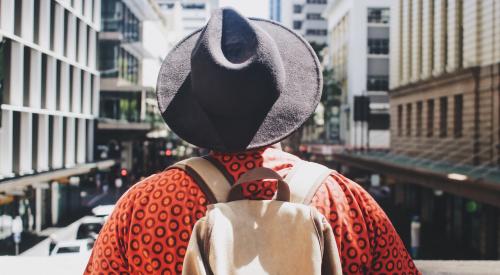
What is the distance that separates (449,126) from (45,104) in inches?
685

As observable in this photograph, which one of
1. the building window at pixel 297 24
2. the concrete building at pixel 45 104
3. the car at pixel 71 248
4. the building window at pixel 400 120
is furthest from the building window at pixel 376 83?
the building window at pixel 297 24

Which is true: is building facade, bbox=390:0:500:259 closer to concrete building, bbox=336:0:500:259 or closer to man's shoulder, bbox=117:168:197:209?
Answer: concrete building, bbox=336:0:500:259

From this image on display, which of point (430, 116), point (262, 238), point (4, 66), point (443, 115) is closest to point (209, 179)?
point (262, 238)

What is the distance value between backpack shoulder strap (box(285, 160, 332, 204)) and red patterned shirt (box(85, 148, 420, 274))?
0.04 m

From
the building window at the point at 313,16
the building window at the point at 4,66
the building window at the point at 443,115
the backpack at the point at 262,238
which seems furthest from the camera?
the building window at the point at 313,16

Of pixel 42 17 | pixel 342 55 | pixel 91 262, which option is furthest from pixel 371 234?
pixel 342 55

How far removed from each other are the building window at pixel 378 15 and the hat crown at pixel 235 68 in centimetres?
5330

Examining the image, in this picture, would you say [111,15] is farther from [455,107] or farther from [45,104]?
[455,107]

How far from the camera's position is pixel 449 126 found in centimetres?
2639

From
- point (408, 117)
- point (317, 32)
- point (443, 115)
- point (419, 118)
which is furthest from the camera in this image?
point (317, 32)

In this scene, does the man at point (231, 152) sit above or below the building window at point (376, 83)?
below

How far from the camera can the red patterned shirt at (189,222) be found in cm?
161

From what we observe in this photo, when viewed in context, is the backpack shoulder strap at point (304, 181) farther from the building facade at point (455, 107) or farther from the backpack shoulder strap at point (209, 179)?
the building facade at point (455, 107)

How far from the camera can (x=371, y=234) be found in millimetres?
1689
